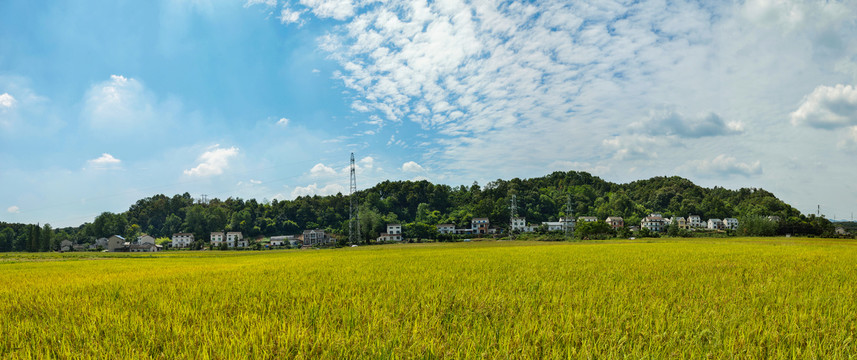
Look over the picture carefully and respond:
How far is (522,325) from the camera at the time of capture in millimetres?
4363

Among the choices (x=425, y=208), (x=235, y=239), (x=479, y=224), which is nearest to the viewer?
(x=235, y=239)

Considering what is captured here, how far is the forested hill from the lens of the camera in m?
144

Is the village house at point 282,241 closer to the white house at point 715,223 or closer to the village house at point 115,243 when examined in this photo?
the village house at point 115,243

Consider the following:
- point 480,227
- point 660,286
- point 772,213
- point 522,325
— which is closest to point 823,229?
point 772,213

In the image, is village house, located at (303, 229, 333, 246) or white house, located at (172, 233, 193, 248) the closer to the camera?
village house, located at (303, 229, 333, 246)

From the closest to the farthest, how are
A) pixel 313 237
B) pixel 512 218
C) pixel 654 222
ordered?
pixel 512 218, pixel 313 237, pixel 654 222

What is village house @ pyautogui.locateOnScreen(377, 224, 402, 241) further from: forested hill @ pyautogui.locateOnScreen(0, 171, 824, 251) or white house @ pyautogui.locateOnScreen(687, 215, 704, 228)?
white house @ pyautogui.locateOnScreen(687, 215, 704, 228)

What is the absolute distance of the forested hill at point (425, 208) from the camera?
14425cm

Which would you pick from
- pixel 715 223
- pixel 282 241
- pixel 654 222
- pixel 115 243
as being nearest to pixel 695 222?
pixel 715 223

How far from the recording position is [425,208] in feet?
502

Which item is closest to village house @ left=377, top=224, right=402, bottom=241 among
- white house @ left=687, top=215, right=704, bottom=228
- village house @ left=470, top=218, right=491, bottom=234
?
village house @ left=470, top=218, right=491, bottom=234

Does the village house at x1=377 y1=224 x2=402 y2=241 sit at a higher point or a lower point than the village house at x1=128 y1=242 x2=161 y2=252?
higher

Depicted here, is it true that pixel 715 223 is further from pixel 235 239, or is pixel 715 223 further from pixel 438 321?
pixel 438 321

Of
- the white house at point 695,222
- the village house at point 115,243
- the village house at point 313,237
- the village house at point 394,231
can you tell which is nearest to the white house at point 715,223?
the white house at point 695,222
